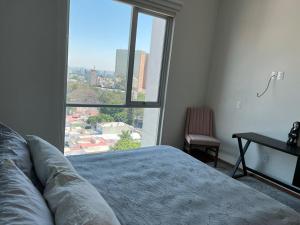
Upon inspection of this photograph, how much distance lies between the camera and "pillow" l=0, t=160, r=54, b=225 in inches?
28.9

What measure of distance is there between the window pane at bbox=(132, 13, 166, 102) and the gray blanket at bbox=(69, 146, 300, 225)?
1632 mm

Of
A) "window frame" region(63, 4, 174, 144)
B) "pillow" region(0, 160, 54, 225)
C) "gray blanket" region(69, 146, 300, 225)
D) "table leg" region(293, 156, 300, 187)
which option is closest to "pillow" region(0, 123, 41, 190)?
"pillow" region(0, 160, 54, 225)

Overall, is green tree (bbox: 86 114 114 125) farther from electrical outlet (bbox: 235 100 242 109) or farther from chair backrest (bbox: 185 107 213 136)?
electrical outlet (bbox: 235 100 242 109)

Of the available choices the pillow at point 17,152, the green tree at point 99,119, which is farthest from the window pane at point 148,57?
the pillow at point 17,152

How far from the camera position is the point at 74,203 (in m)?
0.89

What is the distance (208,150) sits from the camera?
4023mm

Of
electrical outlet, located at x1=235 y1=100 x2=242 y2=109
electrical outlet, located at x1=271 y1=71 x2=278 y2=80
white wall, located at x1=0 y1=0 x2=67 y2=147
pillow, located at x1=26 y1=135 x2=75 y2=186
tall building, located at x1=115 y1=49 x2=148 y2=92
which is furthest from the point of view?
electrical outlet, located at x1=235 y1=100 x2=242 y2=109

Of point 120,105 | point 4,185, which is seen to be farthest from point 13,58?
point 4,185

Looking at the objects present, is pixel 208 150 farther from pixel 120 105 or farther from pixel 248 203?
pixel 248 203

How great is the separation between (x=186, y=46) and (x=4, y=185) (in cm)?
326

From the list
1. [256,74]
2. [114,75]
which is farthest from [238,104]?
[114,75]

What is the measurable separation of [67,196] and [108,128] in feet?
7.86

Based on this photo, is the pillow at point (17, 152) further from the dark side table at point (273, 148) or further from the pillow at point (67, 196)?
the dark side table at point (273, 148)

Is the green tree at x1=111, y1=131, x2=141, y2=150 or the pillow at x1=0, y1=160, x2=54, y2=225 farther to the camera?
the green tree at x1=111, y1=131, x2=141, y2=150
